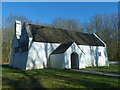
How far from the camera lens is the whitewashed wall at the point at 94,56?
882 inches

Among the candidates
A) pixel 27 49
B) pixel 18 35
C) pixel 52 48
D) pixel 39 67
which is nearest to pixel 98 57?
pixel 52 48

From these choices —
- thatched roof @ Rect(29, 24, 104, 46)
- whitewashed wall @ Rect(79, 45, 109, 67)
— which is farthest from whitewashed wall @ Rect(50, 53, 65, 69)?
whitewashed wall @ Rect(79, 45, 109, 67)

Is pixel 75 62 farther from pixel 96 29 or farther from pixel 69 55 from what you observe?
pixel 96 29

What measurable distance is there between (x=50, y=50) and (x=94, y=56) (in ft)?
31.7

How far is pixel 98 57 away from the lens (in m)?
23.8

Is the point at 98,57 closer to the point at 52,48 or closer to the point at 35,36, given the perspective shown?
the point at 52,48

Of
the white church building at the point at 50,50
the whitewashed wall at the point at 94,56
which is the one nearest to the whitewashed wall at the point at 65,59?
the white church building at the point at 50,50

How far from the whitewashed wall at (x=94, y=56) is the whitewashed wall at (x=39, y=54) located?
689 cm

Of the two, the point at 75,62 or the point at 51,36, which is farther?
the point at 51,36

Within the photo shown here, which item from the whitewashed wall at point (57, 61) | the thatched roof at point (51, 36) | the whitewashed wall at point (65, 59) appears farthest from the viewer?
the thatched roof at point (51, 36)

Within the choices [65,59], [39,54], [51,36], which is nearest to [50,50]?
[39,54]

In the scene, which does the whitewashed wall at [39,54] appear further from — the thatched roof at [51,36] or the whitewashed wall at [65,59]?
the whitewashed wall at [65,59]

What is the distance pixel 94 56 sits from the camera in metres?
23.4

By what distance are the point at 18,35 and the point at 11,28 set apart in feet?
44.1
